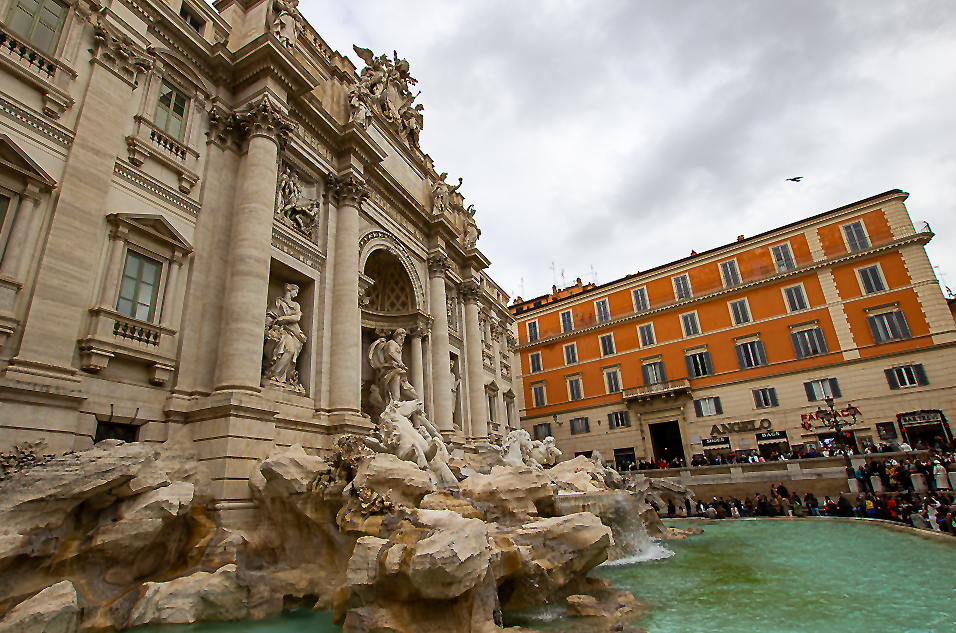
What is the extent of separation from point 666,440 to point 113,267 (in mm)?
28713

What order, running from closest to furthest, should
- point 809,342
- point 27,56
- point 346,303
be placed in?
point 27,56 → point 346,303 → point 809,342

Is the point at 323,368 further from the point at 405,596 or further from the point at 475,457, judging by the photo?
the point at 405,596

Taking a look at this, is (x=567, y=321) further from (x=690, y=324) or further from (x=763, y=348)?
(x=763, y=348)

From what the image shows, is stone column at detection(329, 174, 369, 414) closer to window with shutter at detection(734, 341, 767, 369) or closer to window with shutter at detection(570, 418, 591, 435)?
window with shutter at detection(570, 418, 591, 435)

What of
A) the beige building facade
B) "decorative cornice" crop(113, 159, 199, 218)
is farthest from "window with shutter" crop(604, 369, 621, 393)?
"decorative cornice" crop(113, 159, 199, 218)

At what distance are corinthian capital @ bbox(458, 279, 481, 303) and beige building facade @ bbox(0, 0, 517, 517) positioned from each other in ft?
22.0

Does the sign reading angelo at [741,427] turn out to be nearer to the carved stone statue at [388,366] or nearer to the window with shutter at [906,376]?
the window with shutter at [906,376]

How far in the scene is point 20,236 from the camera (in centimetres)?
818

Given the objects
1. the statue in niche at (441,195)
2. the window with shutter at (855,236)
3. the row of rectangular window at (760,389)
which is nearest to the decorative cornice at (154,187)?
the statue in niche at (441,195)

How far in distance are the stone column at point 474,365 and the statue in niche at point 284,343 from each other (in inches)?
420

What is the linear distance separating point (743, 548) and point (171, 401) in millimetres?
12840

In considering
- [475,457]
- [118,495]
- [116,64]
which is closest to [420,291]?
[475,457]

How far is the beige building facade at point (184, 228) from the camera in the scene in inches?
328

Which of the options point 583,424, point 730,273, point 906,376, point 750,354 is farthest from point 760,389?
point 583,424
